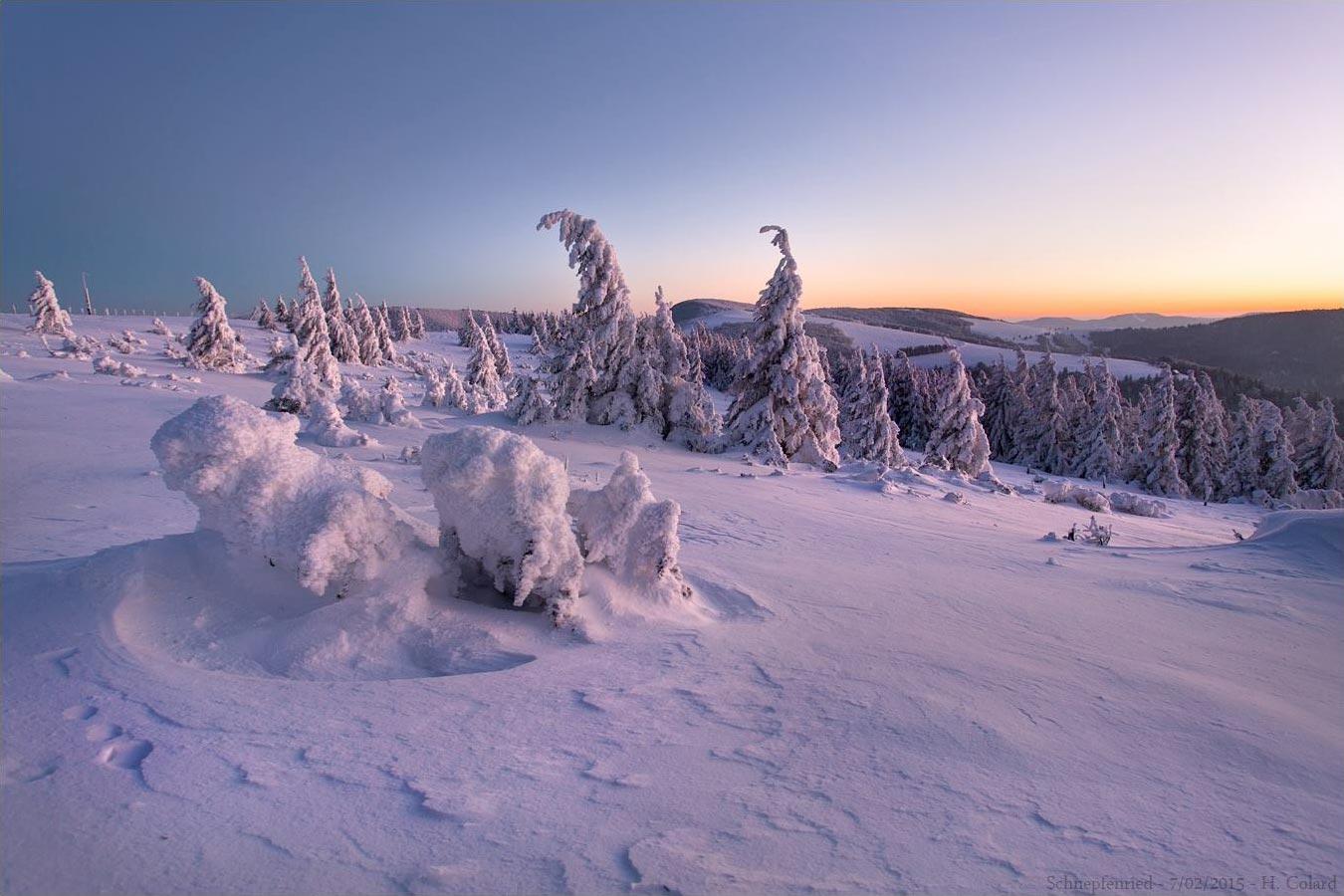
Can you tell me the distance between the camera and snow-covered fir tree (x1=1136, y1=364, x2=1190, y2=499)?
38844 millimetres

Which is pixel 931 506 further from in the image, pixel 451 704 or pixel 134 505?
pixel 134 505

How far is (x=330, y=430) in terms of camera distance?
40.8 ft

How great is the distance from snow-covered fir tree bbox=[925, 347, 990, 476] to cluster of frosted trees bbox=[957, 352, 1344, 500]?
1890 cm

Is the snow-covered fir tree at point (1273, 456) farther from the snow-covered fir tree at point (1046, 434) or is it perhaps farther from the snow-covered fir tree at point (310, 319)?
the snow-covered fir tree at point (310, 319)

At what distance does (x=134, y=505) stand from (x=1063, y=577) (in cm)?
1046

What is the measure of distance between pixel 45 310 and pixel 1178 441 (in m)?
72.1

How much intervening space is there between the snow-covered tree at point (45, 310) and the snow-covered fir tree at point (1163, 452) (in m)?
68.1

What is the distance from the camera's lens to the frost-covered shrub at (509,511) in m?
4.34

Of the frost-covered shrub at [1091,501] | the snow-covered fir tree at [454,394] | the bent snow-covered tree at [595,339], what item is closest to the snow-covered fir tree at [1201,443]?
the frost-covered shrub at [1091,501]

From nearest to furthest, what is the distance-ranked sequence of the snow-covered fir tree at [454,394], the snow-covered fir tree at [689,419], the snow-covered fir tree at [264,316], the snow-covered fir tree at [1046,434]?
1. the snow-covered fir tree at [689,419]
2. the snow-covered fir tree at [454,394]
3. the snow-covered fir tree at [1046,434]
4. the snow-covered fir tree at [264,316]

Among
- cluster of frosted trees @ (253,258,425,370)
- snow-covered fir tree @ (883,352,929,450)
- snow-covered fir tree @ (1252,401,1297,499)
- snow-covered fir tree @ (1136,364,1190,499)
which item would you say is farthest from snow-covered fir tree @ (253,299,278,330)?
snow-covered fir tree @ (1252,401,1297,499)

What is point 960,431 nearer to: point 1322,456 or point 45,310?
point 1322,456

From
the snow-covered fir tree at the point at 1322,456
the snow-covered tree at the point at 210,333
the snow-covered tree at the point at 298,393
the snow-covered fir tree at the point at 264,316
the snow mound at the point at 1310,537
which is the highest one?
the snow-covered fir tree at the point at 264,316

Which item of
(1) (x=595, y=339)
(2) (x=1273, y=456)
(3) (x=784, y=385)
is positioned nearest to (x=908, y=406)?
(2) (x=1273, y=456)
